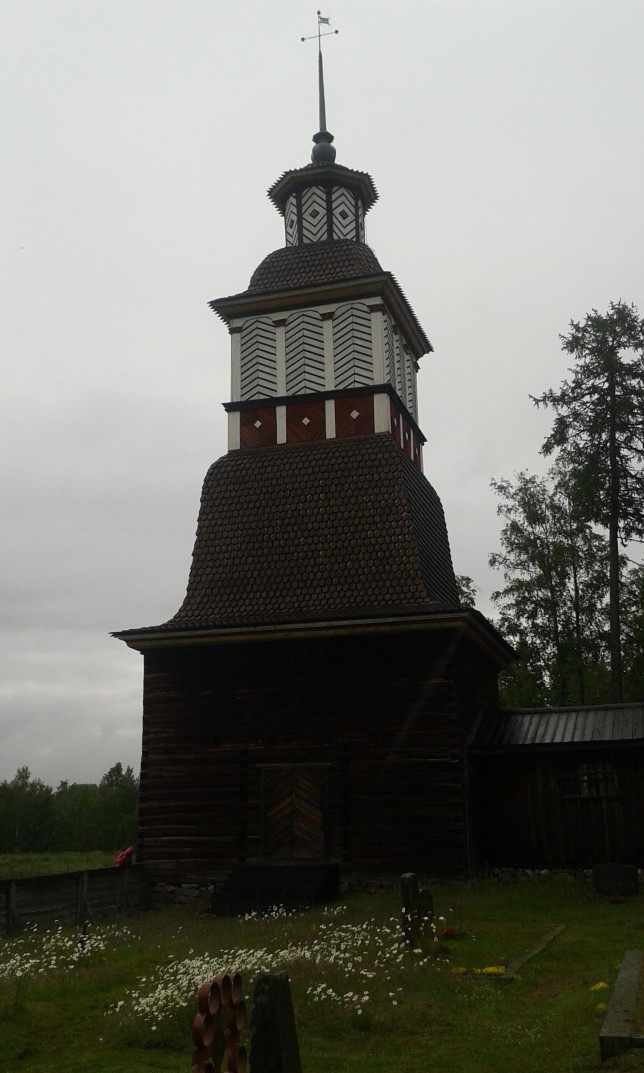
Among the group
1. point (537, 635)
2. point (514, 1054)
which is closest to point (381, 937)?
point (514, 1054)

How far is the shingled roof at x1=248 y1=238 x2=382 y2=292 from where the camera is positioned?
25312 millimetres

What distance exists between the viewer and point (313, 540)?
22031mm

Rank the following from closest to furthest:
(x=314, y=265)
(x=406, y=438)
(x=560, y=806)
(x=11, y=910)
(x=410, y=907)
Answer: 1. (x=410, y=907)
2. (x=11, y=910)
3. (x=560, y=806)
4. (x=406, y=438)
5. (x=314, y=265)

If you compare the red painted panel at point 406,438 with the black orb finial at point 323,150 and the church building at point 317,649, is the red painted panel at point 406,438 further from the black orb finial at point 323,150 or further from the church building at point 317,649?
the black orb finial at point 323,150

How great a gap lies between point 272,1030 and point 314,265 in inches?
880

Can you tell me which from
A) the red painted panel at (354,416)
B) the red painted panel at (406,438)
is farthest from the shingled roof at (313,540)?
the red painted panel at (406,438)

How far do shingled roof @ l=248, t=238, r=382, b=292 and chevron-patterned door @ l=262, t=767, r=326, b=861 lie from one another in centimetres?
1294

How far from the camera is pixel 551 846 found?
19.5 meters

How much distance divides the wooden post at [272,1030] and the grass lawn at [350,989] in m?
1.53

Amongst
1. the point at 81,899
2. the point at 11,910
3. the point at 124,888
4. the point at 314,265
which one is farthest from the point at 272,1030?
the point at 314,265

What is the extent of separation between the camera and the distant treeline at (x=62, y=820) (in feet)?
242

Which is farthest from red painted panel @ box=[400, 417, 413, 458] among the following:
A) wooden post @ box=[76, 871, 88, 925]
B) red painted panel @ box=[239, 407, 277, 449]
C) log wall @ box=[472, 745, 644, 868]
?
wooden post @ box=[76, 871, 88, 925]

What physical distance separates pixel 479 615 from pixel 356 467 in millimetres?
5325

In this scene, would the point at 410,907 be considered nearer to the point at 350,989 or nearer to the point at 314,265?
the point at 350,989
